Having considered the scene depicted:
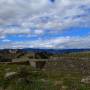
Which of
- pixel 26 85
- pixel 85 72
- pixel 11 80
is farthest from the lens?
pixel 85 72

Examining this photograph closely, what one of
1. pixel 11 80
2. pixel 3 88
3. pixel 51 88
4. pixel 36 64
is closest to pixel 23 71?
pixel 11 80

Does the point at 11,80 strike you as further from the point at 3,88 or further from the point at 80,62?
the point at 80,62

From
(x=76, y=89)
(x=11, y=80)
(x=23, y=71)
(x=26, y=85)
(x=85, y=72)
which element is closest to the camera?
(x=76, y=89)

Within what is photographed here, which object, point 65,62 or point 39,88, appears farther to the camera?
point 65,62

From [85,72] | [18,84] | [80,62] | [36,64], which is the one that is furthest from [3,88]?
[36,64]

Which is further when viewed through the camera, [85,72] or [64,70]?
[64,70]

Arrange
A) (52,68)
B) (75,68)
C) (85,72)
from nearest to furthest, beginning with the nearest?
(85,72) < (75,68) < (52,68)

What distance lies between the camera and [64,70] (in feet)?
135

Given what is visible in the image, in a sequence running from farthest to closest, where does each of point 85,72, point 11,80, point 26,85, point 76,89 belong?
point 85,72
point 11,80
point 26,85
point 76,89

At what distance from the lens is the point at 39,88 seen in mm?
17719

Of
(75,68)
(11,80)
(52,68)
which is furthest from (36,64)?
(11,80)

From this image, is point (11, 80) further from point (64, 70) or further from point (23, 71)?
point (64, 70)

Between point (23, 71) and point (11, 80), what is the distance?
3510 mm

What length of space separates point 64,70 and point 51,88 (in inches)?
925
